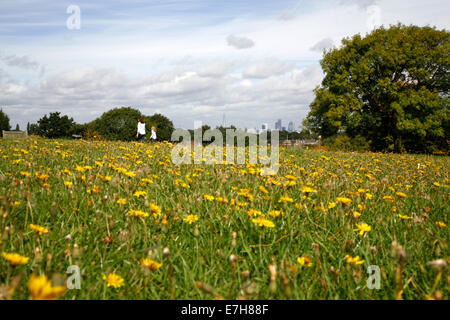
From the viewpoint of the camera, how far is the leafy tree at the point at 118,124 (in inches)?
2771

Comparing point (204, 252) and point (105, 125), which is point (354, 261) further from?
point (105, 125)

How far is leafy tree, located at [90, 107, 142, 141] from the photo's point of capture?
7038 cm

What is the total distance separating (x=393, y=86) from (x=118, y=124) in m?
63.4

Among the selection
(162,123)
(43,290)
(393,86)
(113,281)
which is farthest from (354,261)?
(162,123)

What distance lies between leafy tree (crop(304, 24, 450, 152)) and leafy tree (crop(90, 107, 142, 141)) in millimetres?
50939

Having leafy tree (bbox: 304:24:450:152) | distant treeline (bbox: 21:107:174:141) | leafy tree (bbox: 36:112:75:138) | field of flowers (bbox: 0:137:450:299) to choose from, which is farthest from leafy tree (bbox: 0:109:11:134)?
field of flowers (bbox: 0:137:450:299)

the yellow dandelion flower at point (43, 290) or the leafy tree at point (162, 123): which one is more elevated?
the leafy tree at point (162, 123)

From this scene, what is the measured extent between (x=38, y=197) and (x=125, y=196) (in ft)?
2.47

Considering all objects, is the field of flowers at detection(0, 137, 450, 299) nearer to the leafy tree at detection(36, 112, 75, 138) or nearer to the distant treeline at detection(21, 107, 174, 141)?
the distant treeline at detection(21, 107, 174, 141)

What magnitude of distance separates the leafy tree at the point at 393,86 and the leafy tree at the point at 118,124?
5094 cm

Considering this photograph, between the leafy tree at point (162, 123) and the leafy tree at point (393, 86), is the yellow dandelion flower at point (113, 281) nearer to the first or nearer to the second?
the leafy tree at point (393, 86)

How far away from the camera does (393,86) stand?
27.2 m

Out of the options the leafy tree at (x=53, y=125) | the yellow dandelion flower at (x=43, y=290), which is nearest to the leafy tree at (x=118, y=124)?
the leafy tree at (x=53, y=125)
